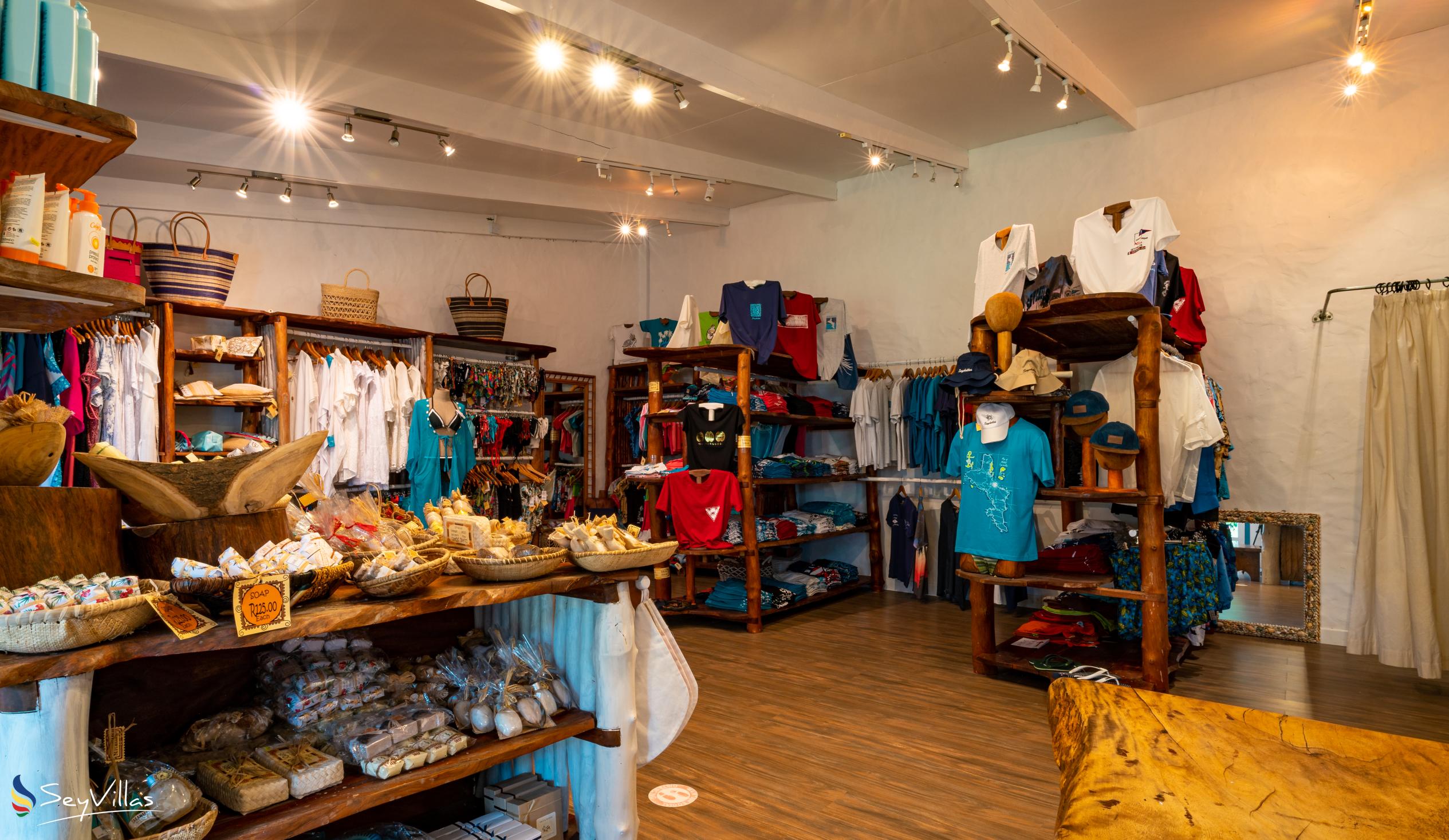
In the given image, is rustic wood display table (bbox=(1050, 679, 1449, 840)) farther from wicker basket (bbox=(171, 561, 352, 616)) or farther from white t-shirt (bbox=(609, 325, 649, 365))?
white t-shirt (bbox=(609, 325, 649, 365))

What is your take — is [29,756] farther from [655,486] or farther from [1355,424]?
[1355,424]

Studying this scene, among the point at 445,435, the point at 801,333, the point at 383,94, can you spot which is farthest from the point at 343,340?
the point at 801,333

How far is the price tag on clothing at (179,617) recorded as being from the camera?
1.57m

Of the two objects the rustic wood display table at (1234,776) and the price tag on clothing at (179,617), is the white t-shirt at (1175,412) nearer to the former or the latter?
the rustic wood display table at (1234,776)

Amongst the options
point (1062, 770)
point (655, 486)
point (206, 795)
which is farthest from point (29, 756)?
point (655, 486)

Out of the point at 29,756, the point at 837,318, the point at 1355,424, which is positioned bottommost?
the point at 29,756

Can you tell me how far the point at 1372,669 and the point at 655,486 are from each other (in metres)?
4.81

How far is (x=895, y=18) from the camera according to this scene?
4.71 m

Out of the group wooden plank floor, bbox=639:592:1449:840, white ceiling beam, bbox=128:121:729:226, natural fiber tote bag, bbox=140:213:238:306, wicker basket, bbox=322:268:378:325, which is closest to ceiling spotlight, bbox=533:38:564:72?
white ceiling beam, bbox=128:121:729:226

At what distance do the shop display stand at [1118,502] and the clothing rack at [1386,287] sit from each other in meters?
1.65

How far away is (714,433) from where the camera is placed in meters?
5.99

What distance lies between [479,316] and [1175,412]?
18.2ft

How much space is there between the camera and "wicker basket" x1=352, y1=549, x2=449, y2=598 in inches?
77.6

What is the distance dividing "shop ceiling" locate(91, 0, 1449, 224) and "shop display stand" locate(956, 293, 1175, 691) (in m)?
1.59
